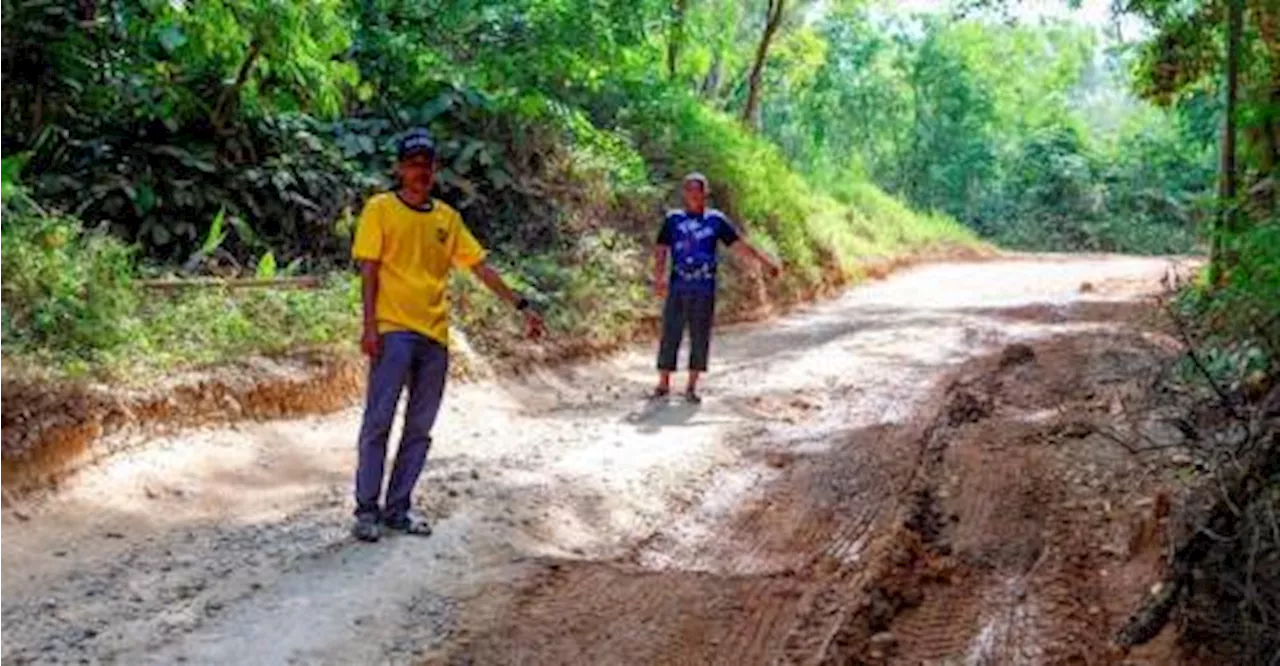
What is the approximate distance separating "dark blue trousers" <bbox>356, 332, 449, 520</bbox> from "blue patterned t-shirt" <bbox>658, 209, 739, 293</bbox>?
4144 mm

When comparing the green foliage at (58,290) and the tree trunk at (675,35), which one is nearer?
the green foliage at (58,290)

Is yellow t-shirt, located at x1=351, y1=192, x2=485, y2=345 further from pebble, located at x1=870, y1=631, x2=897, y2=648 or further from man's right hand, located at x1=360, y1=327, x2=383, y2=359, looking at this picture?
pebble, located at x1=870, y1=631, x2=897, y2=648

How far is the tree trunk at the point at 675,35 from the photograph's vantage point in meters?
19.2

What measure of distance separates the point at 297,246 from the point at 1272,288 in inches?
322

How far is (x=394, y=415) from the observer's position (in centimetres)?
625

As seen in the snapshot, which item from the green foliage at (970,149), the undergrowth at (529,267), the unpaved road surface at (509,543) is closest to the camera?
the unpaved road surface at (509,543)

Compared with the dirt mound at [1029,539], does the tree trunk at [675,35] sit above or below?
above

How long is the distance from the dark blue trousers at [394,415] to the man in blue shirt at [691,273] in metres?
4.07

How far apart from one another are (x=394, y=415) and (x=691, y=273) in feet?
14.4

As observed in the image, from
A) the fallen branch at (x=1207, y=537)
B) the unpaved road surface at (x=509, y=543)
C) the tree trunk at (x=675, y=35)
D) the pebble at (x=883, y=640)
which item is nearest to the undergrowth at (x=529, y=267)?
the unpaved road surface at (x=509, y=543)

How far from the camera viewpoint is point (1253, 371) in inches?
225

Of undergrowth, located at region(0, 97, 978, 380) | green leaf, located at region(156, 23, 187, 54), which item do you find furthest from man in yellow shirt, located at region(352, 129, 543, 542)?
green leaf, located at region(156, 23, 187, 54)

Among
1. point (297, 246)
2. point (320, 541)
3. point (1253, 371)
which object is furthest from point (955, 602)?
point (297, 246)

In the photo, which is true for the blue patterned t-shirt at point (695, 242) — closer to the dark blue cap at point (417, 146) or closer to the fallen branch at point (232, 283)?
the fallen branch at point (232, 283)
